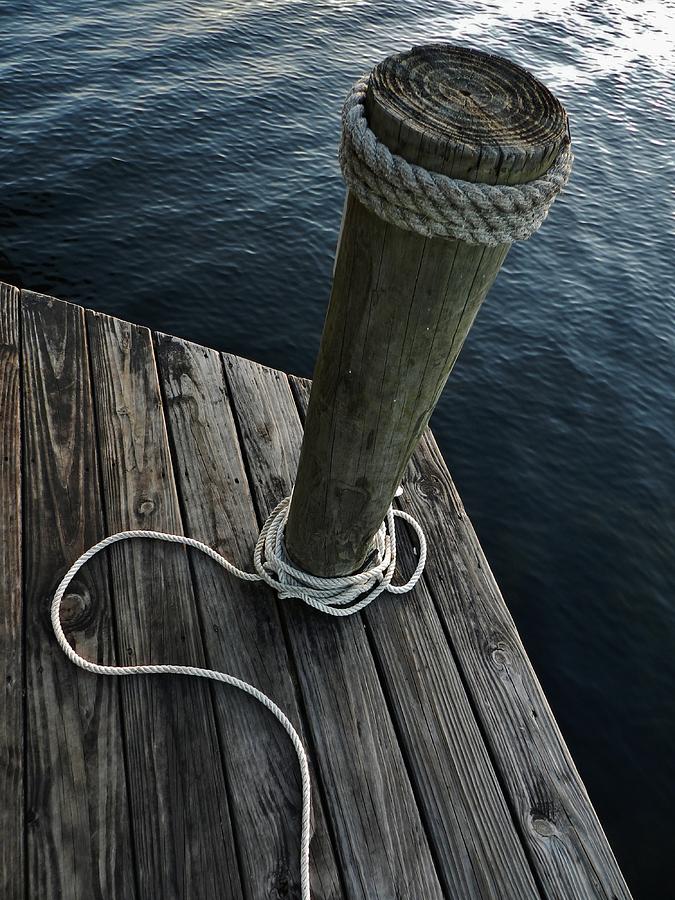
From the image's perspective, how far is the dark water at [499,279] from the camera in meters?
5.54

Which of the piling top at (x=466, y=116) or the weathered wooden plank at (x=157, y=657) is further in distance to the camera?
the weathered wooden plank at (x=157, y=657)

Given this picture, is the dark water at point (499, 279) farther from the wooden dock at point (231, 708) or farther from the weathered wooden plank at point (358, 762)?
the weathered wooden plank at point (358, 762)

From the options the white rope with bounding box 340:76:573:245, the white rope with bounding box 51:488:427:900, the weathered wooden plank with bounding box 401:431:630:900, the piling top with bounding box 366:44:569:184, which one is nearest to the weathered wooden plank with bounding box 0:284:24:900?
the white rope with bounding box 51:488:427:900

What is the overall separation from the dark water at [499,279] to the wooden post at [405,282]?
3.87m

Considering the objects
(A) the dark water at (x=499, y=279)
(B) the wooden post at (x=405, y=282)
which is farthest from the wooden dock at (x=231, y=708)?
(A) the dark water at (x=499, y=279)

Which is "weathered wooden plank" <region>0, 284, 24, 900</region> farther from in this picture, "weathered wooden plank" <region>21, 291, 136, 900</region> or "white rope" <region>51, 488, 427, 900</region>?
"white rope" <region>51, 488, 427, 900</region>

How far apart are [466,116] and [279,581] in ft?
5.49

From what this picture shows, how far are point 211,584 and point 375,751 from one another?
2.72ft

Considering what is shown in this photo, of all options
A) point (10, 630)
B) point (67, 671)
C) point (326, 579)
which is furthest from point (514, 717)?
point (10, 630)

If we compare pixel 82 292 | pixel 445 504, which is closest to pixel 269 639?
pixel 445 504

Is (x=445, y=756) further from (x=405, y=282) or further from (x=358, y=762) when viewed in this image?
(x=405, y=282)

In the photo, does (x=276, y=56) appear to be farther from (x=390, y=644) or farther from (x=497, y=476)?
(x=390, y=644)

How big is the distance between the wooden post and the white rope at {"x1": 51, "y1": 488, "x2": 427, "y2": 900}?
11.1 inches

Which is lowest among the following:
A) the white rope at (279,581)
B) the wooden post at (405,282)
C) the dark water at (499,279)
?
the dark water at (499,279)
